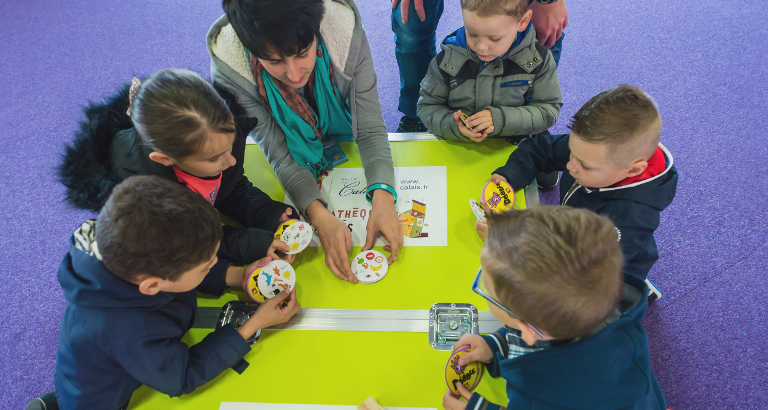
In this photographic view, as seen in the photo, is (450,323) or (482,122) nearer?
(450,323)

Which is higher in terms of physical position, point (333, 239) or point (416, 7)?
point (416, 7)

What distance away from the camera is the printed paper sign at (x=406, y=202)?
4.58 feet

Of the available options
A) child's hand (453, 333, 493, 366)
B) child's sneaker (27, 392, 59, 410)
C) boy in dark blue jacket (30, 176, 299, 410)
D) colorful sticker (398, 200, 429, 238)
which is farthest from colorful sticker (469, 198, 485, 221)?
child's sneaker (27, 392, 59, 410)

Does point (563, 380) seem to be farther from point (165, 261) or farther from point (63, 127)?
point (63, 127)

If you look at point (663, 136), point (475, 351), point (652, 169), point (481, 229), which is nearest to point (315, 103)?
point (481, 229)

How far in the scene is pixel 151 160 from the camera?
1.20 metres

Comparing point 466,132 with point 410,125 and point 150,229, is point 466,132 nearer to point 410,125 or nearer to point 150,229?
point 410,125

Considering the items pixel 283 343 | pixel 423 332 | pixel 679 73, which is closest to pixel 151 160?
pixel 283 343

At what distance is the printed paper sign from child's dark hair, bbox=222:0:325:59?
554 millimetres

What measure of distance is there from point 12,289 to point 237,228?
5.11ft

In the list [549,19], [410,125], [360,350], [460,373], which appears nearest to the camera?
[460,373]

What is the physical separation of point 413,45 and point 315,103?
0.68 meters

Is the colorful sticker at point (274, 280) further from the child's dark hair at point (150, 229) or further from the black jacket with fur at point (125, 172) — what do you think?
the child's dark hair at point (150, 229)

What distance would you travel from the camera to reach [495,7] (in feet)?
4.66
